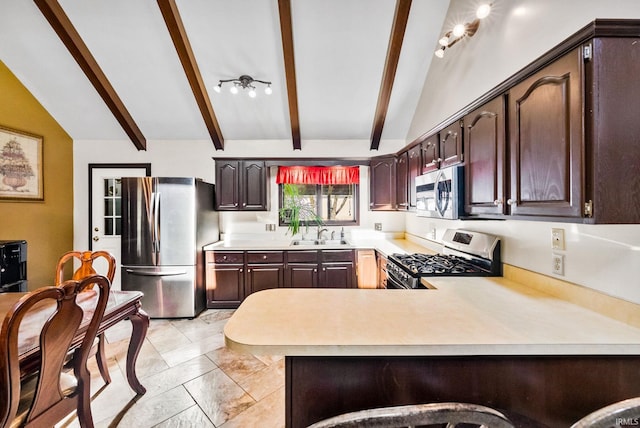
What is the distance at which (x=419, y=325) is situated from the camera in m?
1.12

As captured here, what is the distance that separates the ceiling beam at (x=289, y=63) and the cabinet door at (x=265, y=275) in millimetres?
1848

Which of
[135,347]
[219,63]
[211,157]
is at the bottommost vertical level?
[135,347]

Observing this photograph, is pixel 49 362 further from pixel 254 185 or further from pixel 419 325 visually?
pixel 254 185

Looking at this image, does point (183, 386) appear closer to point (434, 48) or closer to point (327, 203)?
point (327, 203)

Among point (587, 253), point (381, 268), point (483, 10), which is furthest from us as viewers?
point (381, 268)

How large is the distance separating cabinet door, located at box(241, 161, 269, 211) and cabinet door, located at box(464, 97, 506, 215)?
2630 millimetres

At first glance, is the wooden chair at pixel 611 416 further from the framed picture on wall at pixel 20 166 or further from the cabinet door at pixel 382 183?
the framed picture on wall at pixel 20 166

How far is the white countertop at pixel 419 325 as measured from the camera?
3.19 feet

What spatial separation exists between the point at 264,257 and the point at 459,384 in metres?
2.75

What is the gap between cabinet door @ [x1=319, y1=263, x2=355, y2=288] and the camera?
138 inches

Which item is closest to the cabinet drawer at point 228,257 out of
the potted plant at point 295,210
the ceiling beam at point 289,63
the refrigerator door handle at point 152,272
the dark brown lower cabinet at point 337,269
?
the refrigerator door handle at point 152,272

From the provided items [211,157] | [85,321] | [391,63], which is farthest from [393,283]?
[211,157]

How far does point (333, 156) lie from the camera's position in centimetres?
407

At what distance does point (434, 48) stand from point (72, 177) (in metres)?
5.15
